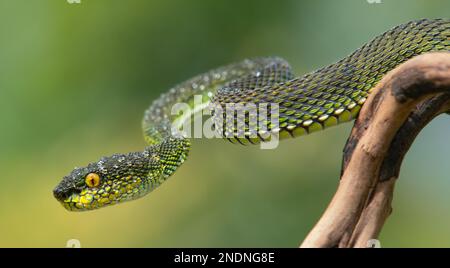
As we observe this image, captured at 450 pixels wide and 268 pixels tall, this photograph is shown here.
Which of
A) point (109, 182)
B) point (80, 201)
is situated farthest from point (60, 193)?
point (109, 182)

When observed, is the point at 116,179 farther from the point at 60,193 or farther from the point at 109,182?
the point at 60,193

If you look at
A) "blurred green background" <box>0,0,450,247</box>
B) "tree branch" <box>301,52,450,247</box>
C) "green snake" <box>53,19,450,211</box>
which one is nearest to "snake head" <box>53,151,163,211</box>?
"green snake" <box>53,19,450,211</box>

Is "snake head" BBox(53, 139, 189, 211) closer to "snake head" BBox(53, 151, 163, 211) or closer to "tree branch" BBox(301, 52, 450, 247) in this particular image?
"snake head" BBox(53, 151, 163, 211)

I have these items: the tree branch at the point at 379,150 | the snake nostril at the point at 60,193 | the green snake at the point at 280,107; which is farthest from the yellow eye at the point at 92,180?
the tree branch at the point at 379,150
